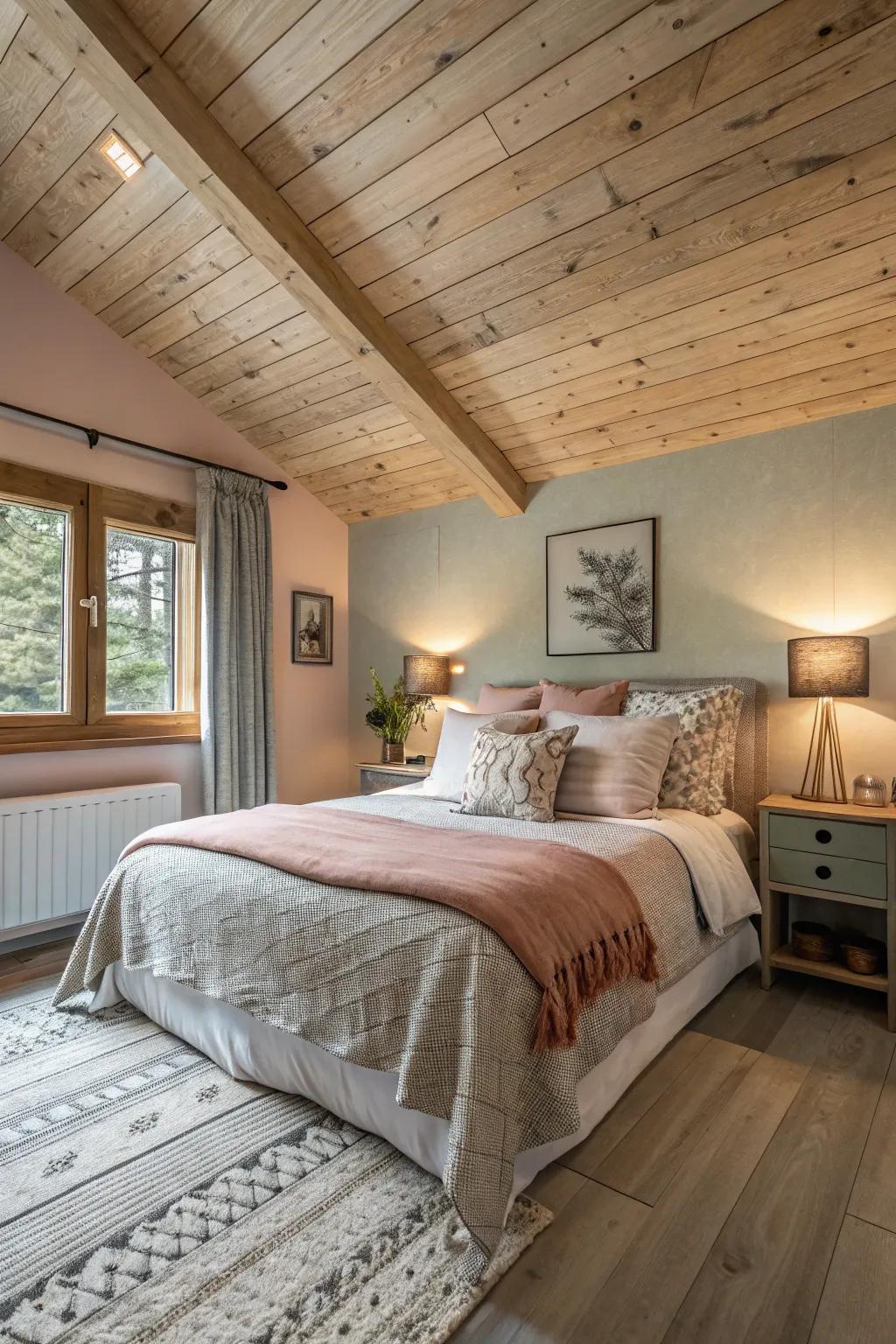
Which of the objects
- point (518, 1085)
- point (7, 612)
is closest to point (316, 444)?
point (7, 612)

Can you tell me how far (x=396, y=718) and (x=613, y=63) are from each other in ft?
10.1

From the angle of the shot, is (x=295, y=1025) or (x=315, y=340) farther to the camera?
(x=315, y=340)

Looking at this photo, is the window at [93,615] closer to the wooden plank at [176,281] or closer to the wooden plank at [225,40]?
the wooden plank at [176,281]

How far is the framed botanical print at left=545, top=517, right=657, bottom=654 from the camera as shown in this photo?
3.40 meters

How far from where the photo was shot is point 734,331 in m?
2.68

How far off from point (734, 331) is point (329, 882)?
96.2 inches

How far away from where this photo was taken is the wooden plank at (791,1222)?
1.26 meters

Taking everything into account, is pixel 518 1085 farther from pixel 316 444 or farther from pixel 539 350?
pixel 316 444

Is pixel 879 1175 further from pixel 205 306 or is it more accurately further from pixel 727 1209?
pixel 205 306

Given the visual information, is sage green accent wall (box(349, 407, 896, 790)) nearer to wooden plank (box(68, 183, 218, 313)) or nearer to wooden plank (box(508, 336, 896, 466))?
wooden plank (box(508, 336, 896, 466))

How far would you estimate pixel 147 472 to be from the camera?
370 cm

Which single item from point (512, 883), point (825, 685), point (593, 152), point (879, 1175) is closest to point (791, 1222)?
point (879, 1175)

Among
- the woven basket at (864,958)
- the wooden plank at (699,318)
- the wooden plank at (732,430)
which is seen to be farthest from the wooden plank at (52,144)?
the woven basket at (864,958)

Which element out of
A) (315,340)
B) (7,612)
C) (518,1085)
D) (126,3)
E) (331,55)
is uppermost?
(126,3)
